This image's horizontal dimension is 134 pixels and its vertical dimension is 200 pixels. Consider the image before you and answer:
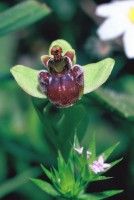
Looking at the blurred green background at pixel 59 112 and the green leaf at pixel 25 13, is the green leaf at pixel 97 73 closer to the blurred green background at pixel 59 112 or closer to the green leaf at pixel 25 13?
the blurred green background at pixel 59 112

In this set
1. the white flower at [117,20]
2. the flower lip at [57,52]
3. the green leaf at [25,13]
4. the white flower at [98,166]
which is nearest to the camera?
the white flower at [98,166]

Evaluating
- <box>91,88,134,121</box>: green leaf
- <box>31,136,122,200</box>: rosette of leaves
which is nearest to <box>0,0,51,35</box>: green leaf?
<box>91,88,134,121</box>: green leaf

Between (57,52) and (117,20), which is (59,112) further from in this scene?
(57,52)

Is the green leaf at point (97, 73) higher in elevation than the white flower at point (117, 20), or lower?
lower

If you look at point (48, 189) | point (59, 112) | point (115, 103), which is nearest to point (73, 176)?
point (48, 189)

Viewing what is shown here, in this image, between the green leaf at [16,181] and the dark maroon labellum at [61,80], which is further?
the green leaf at [16,181]

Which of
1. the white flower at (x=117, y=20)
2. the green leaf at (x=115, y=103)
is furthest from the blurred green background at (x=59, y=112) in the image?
the white flower at (x=117, y=20)

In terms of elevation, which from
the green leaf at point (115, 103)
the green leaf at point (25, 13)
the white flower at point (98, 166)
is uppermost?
the green leaf at point (25, 13)
